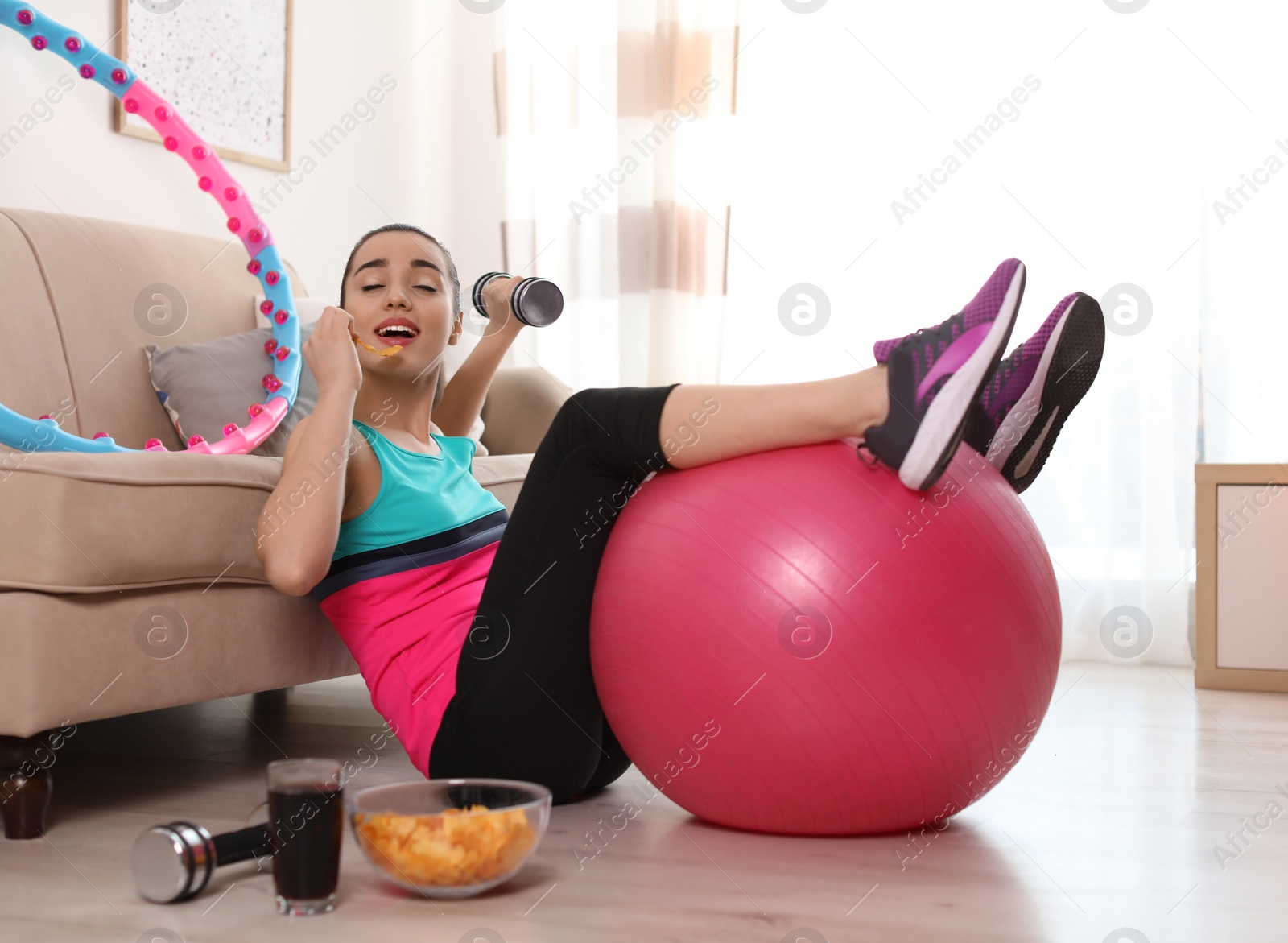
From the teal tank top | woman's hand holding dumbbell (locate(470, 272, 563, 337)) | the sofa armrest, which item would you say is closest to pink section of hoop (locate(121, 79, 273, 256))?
the sofa armrest

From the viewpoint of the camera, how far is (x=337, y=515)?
144cm

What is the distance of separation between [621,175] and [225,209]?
1.68 meters

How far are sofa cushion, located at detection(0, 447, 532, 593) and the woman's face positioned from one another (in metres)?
0.27

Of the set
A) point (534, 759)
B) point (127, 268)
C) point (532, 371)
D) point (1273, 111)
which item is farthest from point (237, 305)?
point (1273, 111)

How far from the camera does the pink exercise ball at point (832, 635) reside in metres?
1.22

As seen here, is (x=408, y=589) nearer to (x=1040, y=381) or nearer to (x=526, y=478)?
(x=526, y=478)

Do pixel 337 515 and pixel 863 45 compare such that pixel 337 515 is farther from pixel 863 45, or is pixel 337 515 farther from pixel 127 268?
pixel 863 45

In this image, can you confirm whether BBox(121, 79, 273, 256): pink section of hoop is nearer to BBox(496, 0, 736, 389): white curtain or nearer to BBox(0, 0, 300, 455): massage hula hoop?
BBox(0, 0, 300, 455): massage hula hoop

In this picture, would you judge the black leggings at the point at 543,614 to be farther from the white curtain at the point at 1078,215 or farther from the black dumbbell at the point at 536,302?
the white curtain at the point at 1078,215

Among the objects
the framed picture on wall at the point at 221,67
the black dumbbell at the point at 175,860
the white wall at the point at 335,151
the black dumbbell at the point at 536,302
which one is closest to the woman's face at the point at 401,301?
the black dumbbell at the point at 536,302

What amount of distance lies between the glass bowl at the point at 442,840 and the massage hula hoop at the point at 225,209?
968 millimetres

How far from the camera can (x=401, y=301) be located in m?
1.64

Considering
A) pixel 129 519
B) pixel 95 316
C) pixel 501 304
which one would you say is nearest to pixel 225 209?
pixel 95 316

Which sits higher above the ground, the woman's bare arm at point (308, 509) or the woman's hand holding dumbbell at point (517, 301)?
the woman's hand holding dumbbell at point (517, 301)
